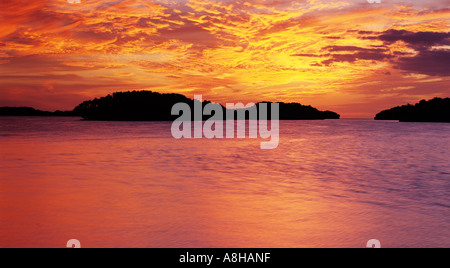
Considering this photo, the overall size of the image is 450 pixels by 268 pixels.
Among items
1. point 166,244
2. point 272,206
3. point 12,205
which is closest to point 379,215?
point 272,206

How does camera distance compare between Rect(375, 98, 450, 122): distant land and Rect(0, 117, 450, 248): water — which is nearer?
Rect(0, 117, 450, 248): water

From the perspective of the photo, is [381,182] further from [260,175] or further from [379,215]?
[379,215]

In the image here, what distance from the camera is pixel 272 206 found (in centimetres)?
863

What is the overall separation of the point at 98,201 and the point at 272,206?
4079 millimetres

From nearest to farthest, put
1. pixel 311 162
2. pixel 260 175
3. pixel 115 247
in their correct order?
pixel 115 247 → pixel 260 175 → pixel 311 162

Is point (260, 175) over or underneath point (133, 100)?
underneath

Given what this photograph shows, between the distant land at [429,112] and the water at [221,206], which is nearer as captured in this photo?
the water at [221,206]

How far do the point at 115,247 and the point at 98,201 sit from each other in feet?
11.5

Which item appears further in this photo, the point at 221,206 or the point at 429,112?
the point at 429,112

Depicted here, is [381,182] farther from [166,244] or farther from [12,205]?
[12,205]
